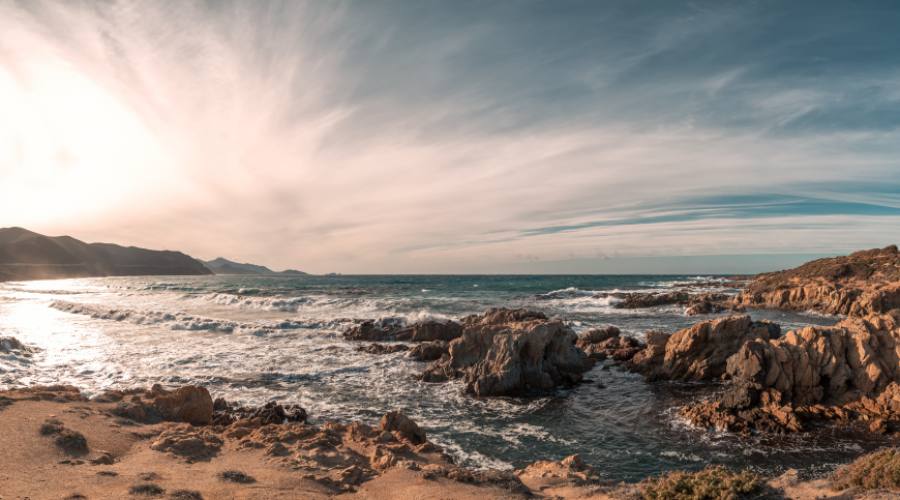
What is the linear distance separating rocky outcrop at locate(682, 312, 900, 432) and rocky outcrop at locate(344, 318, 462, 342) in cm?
1647

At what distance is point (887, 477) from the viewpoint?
675 centimetres

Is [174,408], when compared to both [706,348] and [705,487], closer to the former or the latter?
[705,487]

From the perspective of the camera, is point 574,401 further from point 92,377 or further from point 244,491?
point 92,377

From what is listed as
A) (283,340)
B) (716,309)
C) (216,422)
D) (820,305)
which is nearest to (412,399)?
(216,422)

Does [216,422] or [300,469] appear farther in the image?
[216,422]

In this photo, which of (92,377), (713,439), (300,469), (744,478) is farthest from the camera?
(92,377)

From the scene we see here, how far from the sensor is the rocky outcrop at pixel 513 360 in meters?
18.2

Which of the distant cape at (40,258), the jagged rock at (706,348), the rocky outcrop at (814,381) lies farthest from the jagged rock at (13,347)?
the distant cape at (40,258)

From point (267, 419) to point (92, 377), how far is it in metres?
12.0

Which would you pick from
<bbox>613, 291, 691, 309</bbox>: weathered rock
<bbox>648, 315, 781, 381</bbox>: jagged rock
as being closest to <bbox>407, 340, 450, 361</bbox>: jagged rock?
<bbox>648, 315, 781, 381</bbox>: jagged rock

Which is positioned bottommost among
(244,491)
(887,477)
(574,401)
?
(574,401)

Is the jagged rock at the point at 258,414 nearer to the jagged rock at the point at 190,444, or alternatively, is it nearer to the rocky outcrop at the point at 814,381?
the jagged rock at the point at 190,444

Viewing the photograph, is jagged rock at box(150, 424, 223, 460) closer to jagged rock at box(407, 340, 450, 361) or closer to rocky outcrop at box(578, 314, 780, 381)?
jagged rock at box(407, 340, 450, 361)

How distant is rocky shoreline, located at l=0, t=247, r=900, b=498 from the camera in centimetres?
848
